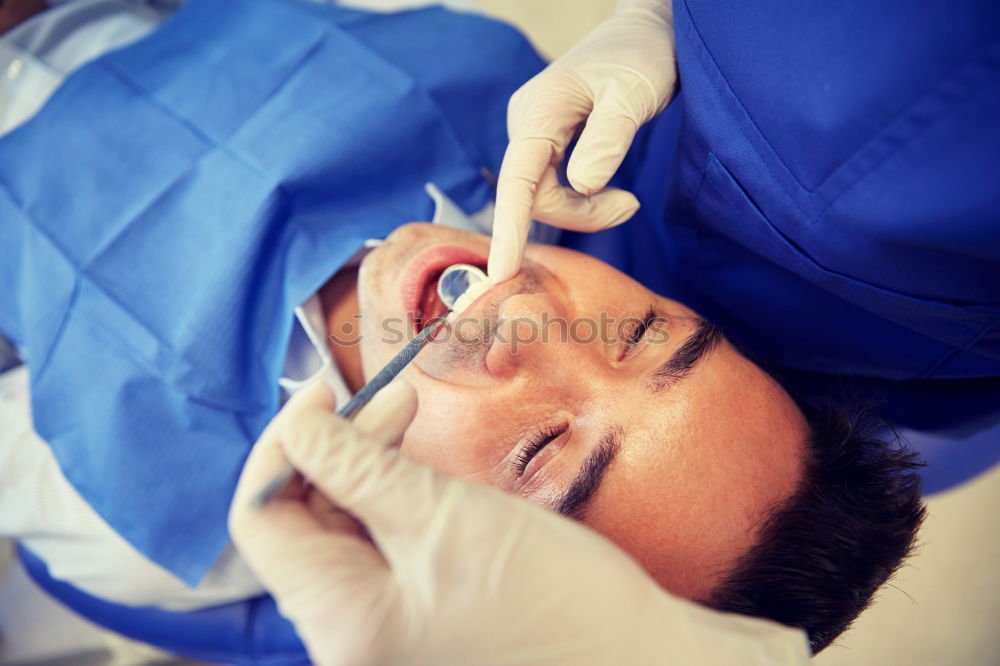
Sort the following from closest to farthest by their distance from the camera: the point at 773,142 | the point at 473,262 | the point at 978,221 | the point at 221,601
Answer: the point at 978,221
the point at 773,142
the point at 473,262
the point at 221,601

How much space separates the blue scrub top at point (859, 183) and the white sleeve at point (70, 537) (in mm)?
1003

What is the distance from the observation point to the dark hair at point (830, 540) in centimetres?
82

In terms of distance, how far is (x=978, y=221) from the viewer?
667 mm

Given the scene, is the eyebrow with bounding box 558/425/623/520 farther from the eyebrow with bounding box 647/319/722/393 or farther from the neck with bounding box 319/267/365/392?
the neck with bounding box 319/267/365/392

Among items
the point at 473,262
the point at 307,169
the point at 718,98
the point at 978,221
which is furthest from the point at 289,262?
the point at 978,221

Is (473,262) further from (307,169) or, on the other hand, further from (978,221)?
(978,221)

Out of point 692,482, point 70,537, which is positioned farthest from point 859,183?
point 70,537

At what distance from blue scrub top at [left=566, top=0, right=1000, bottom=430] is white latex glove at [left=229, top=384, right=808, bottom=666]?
0.49 meters

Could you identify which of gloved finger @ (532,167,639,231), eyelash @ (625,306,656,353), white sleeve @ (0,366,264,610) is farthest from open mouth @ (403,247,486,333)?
white sleeve @ (0,366,264,610)

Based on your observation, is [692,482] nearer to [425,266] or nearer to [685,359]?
[685,359]

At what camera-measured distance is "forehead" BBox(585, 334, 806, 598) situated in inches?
29.8

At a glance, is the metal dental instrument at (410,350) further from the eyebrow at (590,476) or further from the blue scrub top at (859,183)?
the blue scrub top at (859,183)

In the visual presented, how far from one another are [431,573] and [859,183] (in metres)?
0.66

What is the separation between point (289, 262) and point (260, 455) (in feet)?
1.64
